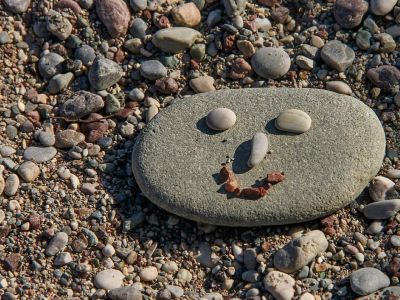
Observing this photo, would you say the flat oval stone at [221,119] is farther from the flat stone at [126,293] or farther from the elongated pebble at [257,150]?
the flat stone at [126,293]

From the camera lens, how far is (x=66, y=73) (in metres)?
3.15

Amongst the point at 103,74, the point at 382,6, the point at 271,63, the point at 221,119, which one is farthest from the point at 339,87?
the point at 103,74

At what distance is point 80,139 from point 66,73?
1.08 feet

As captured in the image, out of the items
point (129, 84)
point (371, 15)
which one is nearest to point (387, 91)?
point (371, 15)

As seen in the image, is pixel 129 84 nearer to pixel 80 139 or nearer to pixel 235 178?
pixel 80 139

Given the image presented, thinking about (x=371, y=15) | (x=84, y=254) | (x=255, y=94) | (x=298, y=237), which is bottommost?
(x=84, y=254)

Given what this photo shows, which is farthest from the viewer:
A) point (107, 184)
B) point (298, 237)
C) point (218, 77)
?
point (218, 77)

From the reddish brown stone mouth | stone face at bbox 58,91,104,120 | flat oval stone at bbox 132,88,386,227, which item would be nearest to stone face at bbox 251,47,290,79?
flat oval stone at bbox 132,88,386,227

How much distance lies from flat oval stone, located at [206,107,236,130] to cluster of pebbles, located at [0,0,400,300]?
0.21 meters

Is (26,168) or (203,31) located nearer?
(26,168)

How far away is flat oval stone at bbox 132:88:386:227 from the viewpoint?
2732 mm

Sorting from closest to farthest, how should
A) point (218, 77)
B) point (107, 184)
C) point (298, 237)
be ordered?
point (298, 237)
point (107, 184)
point (218, 77)

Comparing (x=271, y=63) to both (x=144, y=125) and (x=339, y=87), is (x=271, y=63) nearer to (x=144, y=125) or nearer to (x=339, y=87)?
(x=339, y=87)

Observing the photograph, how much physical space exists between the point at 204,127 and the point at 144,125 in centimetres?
27
